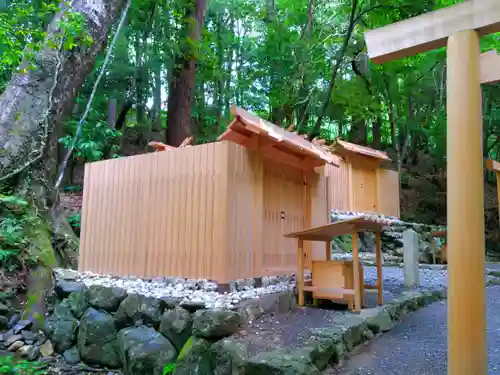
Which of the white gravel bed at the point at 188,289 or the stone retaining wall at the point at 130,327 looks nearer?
the stone retaining wall at the point at 130,327

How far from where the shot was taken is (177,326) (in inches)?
191

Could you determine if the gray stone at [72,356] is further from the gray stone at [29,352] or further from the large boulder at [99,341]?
the gray stone at [29,352]

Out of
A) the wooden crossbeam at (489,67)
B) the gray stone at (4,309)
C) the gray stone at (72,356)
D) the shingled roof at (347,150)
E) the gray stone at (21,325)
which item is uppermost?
the shingled roof at (347,150)

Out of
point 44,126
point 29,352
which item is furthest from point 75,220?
point 29,352

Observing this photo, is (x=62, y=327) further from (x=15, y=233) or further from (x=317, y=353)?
(x=317, y=353)

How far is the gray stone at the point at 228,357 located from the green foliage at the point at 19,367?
2.89 meters

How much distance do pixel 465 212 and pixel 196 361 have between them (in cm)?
314

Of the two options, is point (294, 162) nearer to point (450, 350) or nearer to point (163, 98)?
point (450, 350)

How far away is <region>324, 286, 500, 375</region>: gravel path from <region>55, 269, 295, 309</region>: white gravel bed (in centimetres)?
156

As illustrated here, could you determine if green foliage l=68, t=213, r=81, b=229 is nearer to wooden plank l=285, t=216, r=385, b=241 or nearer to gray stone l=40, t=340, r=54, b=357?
gray stone l=40, t=340, r=54, b=357

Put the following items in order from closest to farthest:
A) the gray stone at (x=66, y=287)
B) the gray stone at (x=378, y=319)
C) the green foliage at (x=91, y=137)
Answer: the gray stone at (x=378, y=319)
the gray stone at (x=66, y=287)
the green foliage at (x=91, y=137)

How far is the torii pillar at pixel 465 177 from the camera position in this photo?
2.66 meters

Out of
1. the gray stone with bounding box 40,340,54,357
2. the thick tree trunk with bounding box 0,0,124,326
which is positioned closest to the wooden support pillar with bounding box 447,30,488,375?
the gray stone with bounding box 40,340,54,357

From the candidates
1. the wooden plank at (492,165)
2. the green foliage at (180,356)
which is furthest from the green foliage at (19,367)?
the wooden plank at (492,165)
